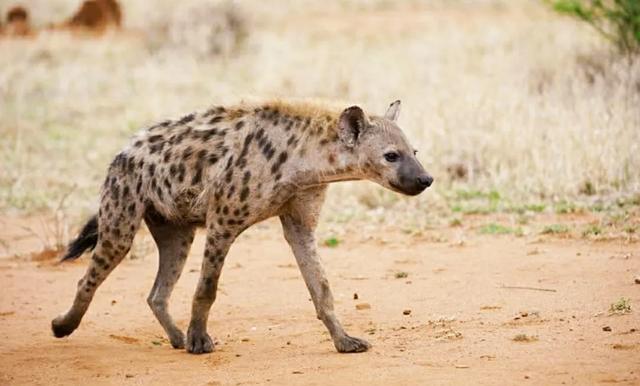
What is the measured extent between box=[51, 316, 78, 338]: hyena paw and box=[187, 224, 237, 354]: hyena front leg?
782mm

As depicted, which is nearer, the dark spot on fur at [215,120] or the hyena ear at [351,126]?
the hyena ear at [351,126]

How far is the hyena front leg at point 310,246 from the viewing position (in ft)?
19.6

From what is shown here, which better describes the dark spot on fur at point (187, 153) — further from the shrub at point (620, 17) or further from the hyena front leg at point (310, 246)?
the shrub at point (620, 17)

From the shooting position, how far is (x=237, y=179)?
5945mm


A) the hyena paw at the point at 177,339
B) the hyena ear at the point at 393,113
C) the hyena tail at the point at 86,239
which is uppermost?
the hyena ear at the point at 393,113

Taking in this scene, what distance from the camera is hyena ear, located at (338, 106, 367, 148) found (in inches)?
228

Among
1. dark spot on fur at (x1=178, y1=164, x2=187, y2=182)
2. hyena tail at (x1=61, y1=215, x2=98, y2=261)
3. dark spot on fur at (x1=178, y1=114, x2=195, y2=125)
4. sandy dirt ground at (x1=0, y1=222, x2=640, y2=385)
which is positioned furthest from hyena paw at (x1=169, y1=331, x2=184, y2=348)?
dark spot on fur at (x1=178, y1=114, x2=195, y2=125)

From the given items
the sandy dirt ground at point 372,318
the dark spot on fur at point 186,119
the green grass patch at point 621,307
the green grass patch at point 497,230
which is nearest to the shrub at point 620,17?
the green grass patch at point 497,230

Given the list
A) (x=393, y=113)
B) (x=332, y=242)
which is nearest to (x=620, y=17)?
(x=332, y=242)

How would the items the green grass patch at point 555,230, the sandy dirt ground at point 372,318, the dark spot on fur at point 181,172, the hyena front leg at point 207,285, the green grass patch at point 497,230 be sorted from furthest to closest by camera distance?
the green grass patch at point 497,230 < the green grass patch at point 555,230 < the dark spot on fur at point 181,172 < the hyena front leg at point 207,285 < the sandy dirt ground at point 372,318

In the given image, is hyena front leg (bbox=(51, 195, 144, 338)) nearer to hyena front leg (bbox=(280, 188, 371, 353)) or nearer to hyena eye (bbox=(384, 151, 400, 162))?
hyena front leg (bbox=(280, 188, 371, 353))

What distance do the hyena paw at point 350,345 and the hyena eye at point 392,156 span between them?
0.94m

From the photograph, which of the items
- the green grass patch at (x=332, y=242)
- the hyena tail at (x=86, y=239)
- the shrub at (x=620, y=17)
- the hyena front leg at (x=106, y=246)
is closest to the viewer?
the hyena front leg at (x=106, y=246)

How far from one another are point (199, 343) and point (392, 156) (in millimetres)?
1460
